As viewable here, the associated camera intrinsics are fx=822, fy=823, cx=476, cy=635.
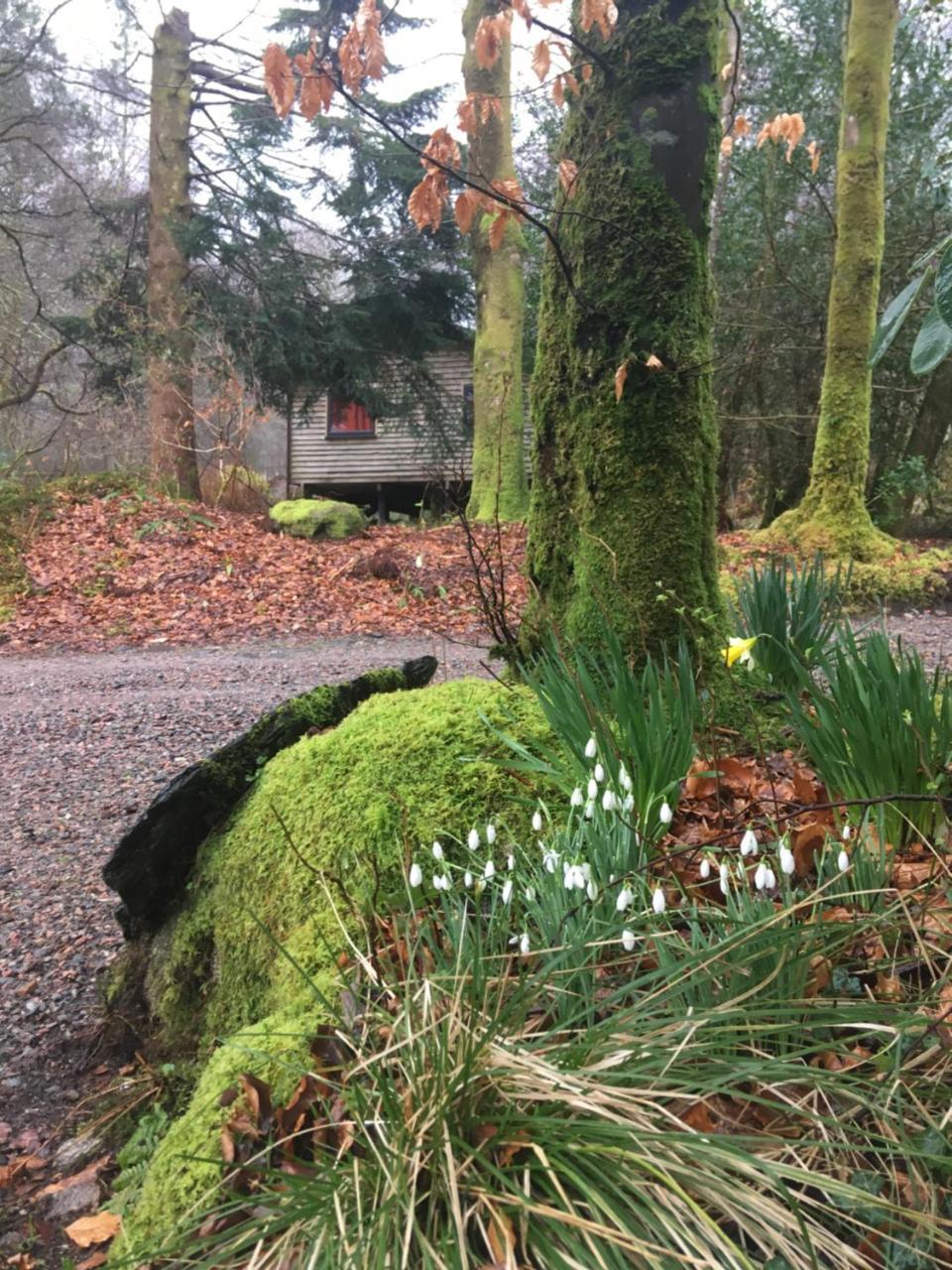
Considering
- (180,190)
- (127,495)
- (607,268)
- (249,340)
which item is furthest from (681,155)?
(180,190)

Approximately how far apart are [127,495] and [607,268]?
1035 centimetres

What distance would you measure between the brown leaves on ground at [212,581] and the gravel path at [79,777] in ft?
1.91

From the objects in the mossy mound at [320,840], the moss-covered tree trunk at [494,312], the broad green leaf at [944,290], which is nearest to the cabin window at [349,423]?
the moss-covered tree trunk at [494,312]

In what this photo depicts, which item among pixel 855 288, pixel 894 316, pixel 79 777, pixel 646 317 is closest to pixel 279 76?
pixel 646 317

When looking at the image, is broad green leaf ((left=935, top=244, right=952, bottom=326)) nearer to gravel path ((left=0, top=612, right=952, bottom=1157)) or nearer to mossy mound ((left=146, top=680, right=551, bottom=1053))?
mossy mound ((left=146, top=680, right=551, bottom=1053))

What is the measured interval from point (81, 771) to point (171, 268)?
36.0ft

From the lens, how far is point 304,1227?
1139 millimetres

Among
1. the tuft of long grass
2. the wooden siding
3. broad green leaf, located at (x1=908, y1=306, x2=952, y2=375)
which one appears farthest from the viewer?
the wooden siding

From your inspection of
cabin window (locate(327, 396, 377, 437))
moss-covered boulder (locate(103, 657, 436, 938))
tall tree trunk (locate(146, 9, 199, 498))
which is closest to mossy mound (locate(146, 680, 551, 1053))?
moss-covered boulder (locate(103, 657, 436, 938))

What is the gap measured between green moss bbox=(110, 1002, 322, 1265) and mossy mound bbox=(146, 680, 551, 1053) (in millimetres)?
152

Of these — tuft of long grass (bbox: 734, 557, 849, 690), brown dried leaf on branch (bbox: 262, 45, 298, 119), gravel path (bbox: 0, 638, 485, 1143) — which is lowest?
gravel path (bbox: 0, 638, 485, 1143)

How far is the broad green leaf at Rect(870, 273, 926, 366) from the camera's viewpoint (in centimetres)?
117

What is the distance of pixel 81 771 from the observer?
4.41m

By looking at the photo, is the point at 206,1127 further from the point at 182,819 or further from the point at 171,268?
the point at 171,268
